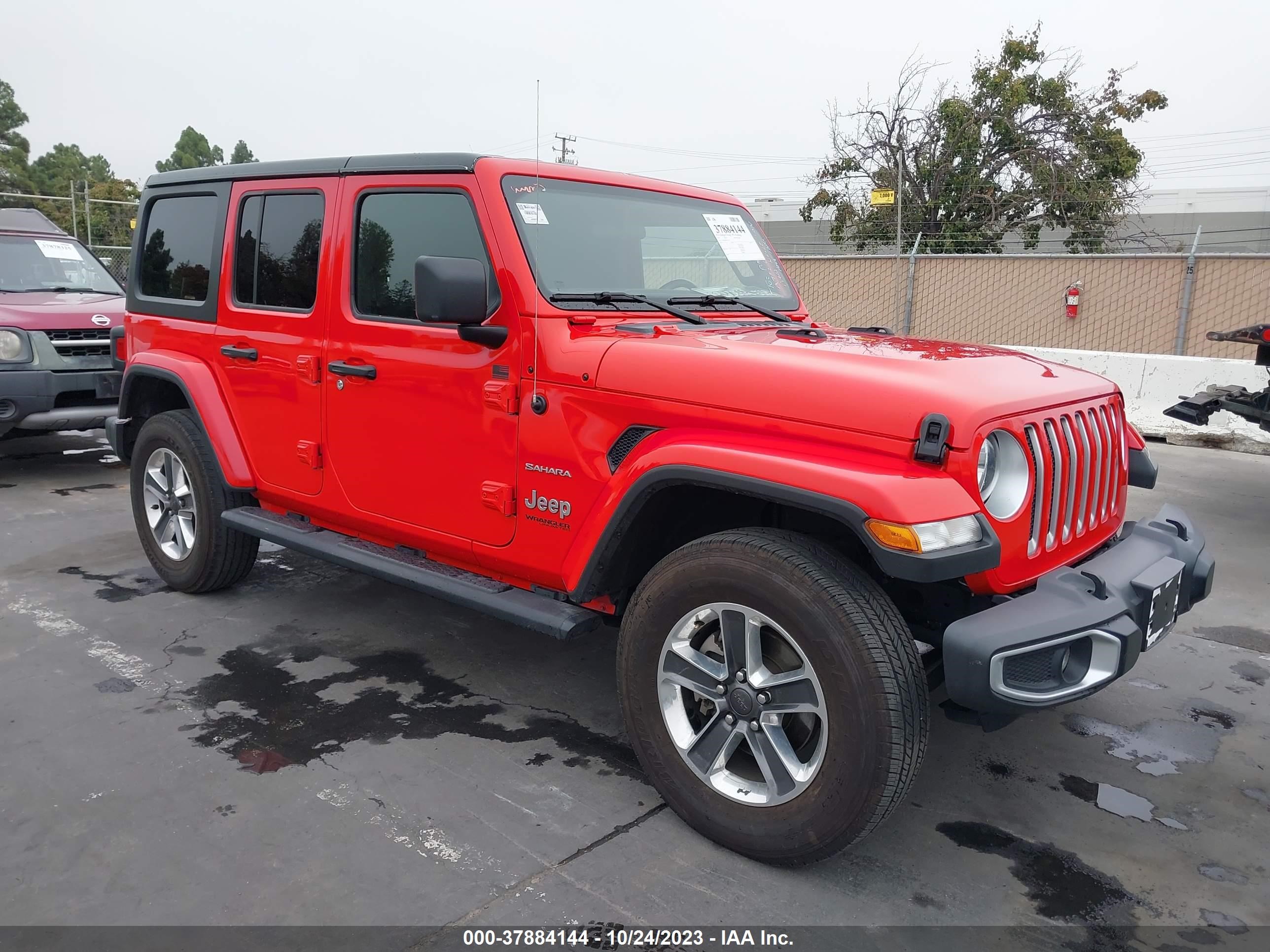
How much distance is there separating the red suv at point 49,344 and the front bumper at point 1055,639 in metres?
6.62

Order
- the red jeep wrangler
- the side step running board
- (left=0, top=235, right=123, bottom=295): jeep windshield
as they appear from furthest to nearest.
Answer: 1. (left=0, top=235, right=123, bottom=295): jeep windshield
2. the side step running board
3. the red jeep wrangler

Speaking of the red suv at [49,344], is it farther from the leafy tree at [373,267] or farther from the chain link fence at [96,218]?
the chain link fence at [96,218]

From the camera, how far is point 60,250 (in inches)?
339

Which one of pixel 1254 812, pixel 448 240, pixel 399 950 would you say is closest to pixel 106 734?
pixel 399 950

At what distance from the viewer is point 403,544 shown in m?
3.71

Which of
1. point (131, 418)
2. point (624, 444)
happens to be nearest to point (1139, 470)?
point (624, 444)

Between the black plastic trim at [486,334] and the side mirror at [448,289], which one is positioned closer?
the side mirror at [448,289]

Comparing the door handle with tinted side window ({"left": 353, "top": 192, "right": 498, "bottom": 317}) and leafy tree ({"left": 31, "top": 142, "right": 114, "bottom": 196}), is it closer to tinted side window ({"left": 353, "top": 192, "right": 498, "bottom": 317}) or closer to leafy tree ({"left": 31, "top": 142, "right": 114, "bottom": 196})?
tinted side window ({"left": 353, "top": 192, "right": 498, "bottom": 317})

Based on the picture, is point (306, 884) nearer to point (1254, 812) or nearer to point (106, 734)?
point (106, 734)

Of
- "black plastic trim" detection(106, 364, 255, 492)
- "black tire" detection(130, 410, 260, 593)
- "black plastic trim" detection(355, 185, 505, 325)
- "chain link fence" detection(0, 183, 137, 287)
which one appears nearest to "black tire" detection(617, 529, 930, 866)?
"black plastic trim" detection(355, 185, 505, 325)

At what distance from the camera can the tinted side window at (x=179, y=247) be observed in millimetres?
4469

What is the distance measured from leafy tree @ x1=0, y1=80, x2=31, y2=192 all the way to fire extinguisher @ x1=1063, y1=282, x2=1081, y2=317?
60029 millimetres

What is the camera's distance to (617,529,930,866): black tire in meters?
2.39

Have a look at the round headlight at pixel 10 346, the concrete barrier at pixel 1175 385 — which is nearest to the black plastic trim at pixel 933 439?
the round headlight at pixel 10 346
